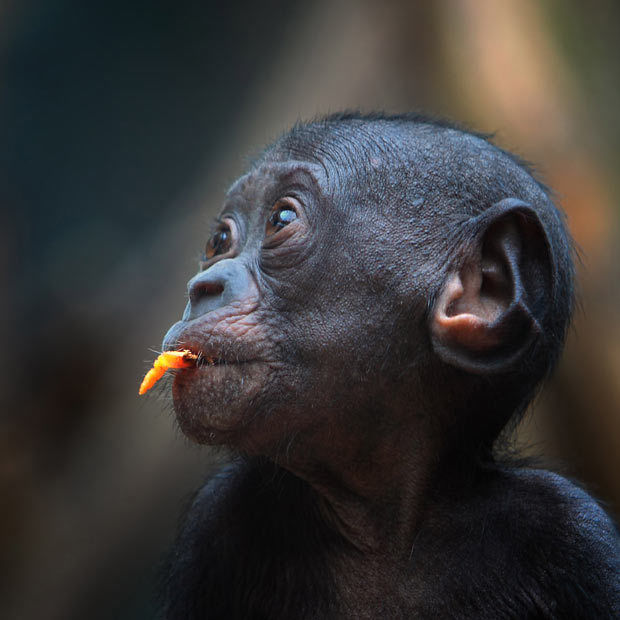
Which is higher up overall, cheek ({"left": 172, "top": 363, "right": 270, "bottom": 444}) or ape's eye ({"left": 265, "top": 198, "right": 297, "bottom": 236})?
ape's eye ({"left": 265, "top": 198, "right": 297, "bottom": 236})

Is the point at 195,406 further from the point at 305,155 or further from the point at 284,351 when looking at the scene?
the point at 305,155

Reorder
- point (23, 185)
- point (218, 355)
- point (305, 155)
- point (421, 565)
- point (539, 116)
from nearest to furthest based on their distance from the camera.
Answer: point (218, 355) → point (421, 565) → point (305, 155) → point (539, 116) → point (23, 185)

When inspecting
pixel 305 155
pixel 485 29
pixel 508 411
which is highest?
pixel 485 29

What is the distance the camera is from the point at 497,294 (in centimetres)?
305

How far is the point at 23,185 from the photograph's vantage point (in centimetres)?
659

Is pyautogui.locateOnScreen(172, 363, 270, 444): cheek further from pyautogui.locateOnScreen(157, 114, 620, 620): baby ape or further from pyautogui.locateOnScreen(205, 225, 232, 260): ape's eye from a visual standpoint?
pyautogui.locateOnScreen(205, 225, 232, 260): ape's eye

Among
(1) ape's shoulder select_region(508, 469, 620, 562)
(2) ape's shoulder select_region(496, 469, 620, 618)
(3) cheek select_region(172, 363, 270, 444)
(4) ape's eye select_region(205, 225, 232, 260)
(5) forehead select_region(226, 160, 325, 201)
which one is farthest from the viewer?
(4) ape's eye select_region(205, 225, 232, 260)

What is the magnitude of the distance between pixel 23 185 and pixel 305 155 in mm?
3966

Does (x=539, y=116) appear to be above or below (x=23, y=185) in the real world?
above

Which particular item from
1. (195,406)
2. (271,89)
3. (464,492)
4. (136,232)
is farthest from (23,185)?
(464,492)

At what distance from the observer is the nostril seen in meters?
2.99

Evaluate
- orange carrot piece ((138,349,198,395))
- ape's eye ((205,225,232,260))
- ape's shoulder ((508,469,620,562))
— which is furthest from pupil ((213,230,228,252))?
ape's shoulder ((508,469,620,562))

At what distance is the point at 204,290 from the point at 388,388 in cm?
77

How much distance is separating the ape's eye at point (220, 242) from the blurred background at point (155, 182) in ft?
7.54
